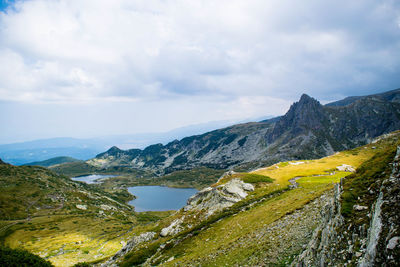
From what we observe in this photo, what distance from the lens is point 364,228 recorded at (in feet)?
37.3

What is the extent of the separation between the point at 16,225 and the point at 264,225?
142509 mm

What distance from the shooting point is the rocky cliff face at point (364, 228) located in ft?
29.7

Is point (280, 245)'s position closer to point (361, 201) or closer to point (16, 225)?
point (361, 201)

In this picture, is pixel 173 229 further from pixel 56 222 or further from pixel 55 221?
pixel 55 221

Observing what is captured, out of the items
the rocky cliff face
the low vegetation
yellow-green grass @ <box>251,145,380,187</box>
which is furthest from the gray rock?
yellow-green grass @ <box>251,145,380,187</box>

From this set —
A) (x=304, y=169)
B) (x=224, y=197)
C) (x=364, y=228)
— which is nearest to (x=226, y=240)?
(x=364, y=228)

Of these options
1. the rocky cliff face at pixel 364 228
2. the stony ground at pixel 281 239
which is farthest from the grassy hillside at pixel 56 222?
the rocky cliff face at pixel 364 228

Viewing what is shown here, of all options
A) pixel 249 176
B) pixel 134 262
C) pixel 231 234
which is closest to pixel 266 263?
pixel 231 234

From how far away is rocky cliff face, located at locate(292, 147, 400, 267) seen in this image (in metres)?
9.05

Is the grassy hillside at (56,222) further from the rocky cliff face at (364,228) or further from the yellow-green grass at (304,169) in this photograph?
the rocky cliff face at (364,228)

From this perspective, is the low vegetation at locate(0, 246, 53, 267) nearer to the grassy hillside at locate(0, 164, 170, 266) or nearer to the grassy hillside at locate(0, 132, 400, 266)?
the grassy hillside at locate(0, 132, 400, 266)

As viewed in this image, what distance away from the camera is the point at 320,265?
507 inches

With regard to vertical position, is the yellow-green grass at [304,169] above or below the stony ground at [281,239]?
below

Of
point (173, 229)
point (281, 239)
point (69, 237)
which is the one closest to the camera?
point (281, 239)
